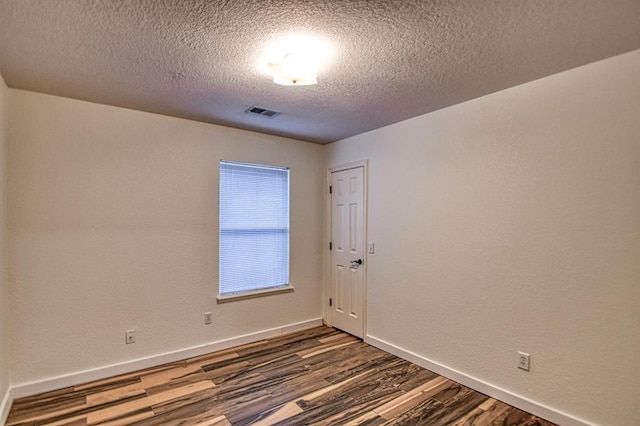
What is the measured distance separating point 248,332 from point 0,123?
2.82m

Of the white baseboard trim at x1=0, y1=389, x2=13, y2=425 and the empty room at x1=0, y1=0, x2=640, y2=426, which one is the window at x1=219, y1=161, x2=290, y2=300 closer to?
the empty room at x1=0, y1=0, x2=640, y2=426

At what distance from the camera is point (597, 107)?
209 centimetres

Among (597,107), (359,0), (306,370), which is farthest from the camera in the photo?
(306,370)

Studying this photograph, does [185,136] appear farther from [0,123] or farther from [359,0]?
[359,0]

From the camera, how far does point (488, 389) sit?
2.61 metres

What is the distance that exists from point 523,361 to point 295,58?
2.65 m

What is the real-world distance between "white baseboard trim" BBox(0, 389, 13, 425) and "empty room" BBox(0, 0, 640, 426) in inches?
1.4

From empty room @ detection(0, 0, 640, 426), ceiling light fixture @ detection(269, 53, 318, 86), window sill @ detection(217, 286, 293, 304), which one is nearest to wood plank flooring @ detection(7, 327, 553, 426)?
empty room @ detection(0, 0, 640, 426)

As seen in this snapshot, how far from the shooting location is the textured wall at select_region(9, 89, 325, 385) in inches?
102

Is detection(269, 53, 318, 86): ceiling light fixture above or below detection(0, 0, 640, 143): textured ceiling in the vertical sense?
below

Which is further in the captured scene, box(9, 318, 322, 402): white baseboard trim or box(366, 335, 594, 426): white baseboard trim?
box(9, 318, 322, 402): white baseboard trim

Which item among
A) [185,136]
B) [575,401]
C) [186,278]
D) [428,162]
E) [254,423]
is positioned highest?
[185,136]

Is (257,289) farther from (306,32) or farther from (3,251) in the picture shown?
(306,32)

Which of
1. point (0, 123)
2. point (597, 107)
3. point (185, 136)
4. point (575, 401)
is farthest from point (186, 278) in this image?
point (597, 107)
